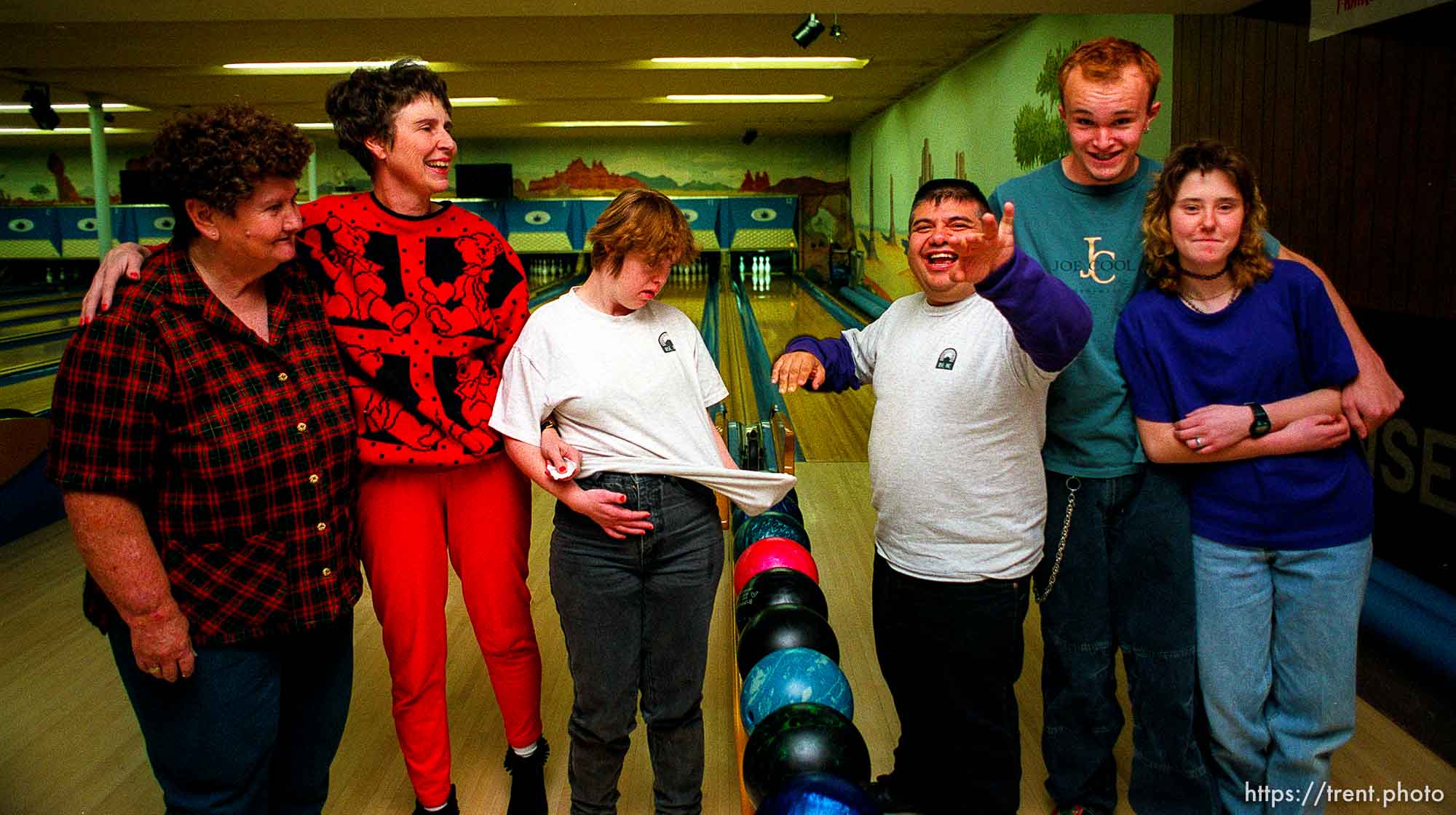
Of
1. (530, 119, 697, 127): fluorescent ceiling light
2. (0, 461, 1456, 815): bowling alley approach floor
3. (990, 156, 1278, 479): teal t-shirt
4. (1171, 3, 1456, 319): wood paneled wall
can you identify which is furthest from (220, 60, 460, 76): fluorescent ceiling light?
(990, 156, 1278, 479): teal t-shirt

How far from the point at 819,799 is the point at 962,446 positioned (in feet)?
1.77

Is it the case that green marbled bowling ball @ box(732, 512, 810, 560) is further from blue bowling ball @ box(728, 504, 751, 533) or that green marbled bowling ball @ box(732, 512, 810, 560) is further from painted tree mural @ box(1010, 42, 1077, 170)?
painted tree mural @ box(1010, 42, 1077, 170)

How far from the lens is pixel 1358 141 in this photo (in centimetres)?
241

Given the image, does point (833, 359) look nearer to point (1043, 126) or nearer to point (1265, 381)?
point (1265, 381)

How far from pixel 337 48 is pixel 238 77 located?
156 centimetres

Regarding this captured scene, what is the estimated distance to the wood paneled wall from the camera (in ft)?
6.98

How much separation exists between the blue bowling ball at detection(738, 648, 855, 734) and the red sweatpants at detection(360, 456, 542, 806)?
0.42 meters

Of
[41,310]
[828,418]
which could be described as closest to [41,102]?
[41,310]

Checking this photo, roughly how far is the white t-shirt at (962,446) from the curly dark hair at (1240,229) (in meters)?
0.26

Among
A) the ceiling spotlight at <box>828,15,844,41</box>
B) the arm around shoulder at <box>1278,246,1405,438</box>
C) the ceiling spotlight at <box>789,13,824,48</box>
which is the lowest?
the arm around shoulder at <box>1278,246,1405,438</box>

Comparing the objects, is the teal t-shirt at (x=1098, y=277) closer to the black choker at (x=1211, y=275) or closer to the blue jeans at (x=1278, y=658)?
the black choker at (x=1211, y=275)

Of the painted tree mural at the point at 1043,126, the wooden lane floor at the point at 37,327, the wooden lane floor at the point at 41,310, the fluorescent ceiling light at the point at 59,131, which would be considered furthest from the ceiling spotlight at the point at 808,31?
the fluorescent ceiling light at the point at 59,131

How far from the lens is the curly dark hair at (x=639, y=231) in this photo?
4.41ft

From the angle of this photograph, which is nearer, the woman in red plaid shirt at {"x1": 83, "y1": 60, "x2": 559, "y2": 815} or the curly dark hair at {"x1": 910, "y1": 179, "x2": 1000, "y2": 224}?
the curly dark hair at {"x1": 910, "y1": 179, "x2": 1000, "y2": 224}
